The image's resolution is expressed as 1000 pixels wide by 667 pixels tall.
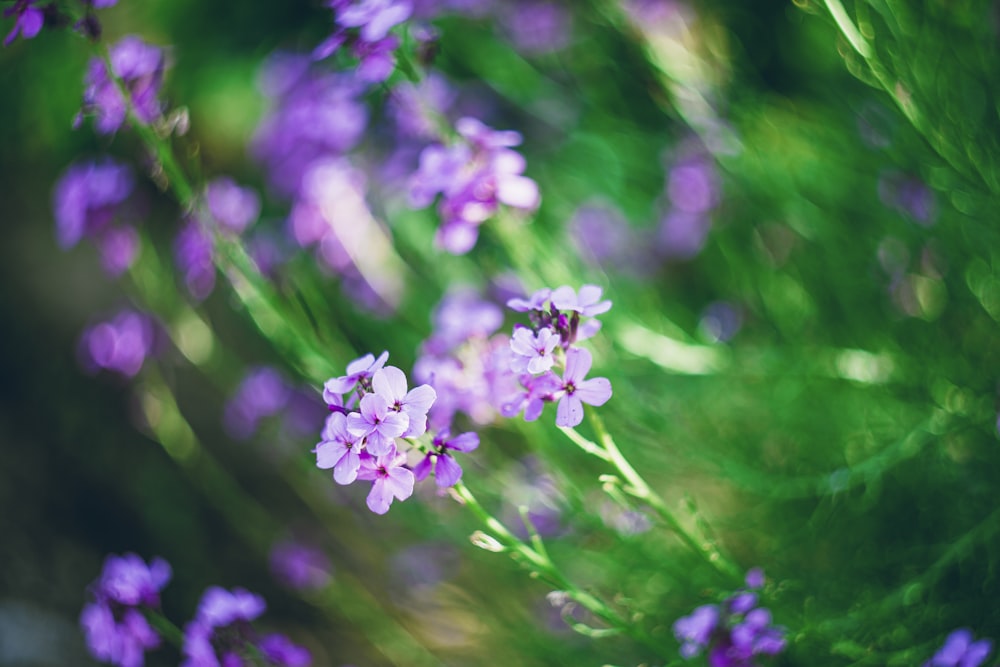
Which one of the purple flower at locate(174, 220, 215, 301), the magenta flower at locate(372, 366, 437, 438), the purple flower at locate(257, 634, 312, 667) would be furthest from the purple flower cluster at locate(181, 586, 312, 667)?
the purple flower at locate(174, 220, 215, 301)

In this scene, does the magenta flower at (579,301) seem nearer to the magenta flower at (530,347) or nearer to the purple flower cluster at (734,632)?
the magenta flower at (530,347)

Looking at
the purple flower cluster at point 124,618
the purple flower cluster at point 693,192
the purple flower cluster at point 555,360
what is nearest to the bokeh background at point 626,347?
the purple flower cluster at point 693,192

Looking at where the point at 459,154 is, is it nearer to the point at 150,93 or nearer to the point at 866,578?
the point at 150,93

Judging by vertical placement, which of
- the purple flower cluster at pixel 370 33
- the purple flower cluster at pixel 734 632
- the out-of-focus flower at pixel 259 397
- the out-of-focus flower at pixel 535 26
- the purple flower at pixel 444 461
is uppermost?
the purple flower cluster at pixel 370 33

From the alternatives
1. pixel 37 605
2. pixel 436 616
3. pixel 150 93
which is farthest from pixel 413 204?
pixel 37 605

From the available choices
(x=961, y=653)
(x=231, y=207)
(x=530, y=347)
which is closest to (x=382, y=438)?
(x=530, y=347)

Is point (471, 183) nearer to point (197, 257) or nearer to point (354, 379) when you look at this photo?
point (354, 379)
